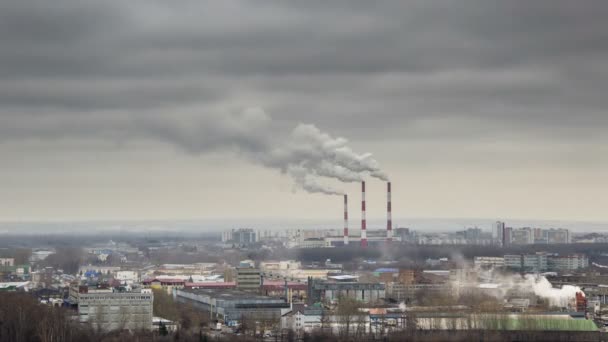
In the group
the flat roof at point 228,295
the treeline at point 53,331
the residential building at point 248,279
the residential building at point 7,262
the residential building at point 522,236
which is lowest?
the treeline at point 53,331

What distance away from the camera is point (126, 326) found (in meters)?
43.4

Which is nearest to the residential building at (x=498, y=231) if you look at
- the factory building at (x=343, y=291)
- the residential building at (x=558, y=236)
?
the residential building at (x=558, y=236)

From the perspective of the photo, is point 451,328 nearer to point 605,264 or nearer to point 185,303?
point 185,303

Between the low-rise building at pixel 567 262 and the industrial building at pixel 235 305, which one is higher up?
the low-rise building at pixel 567 262

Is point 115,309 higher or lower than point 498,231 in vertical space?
lower

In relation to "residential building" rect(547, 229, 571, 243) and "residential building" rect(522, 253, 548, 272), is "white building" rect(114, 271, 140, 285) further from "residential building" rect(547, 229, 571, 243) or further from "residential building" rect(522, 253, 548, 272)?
"residential building" rect(547, 229, 571, 243)

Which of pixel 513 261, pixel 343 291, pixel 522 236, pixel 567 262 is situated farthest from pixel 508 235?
pixel 343 291

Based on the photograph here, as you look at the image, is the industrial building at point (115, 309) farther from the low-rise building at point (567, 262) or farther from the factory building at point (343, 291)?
the low-rise building at point (567, 262)

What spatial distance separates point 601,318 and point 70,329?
19823 mm

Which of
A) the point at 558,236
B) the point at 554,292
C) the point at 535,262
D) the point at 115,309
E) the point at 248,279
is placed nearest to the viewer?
the point at 115,309

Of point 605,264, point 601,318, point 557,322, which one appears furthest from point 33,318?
point 605,264

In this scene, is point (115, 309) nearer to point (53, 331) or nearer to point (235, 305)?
point (235, 305)

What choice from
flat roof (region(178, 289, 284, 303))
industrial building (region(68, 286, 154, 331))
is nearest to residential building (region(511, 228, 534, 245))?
flat roof (region(178, 289, 284, 303))

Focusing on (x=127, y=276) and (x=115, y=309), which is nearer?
(x=115, y=309)
